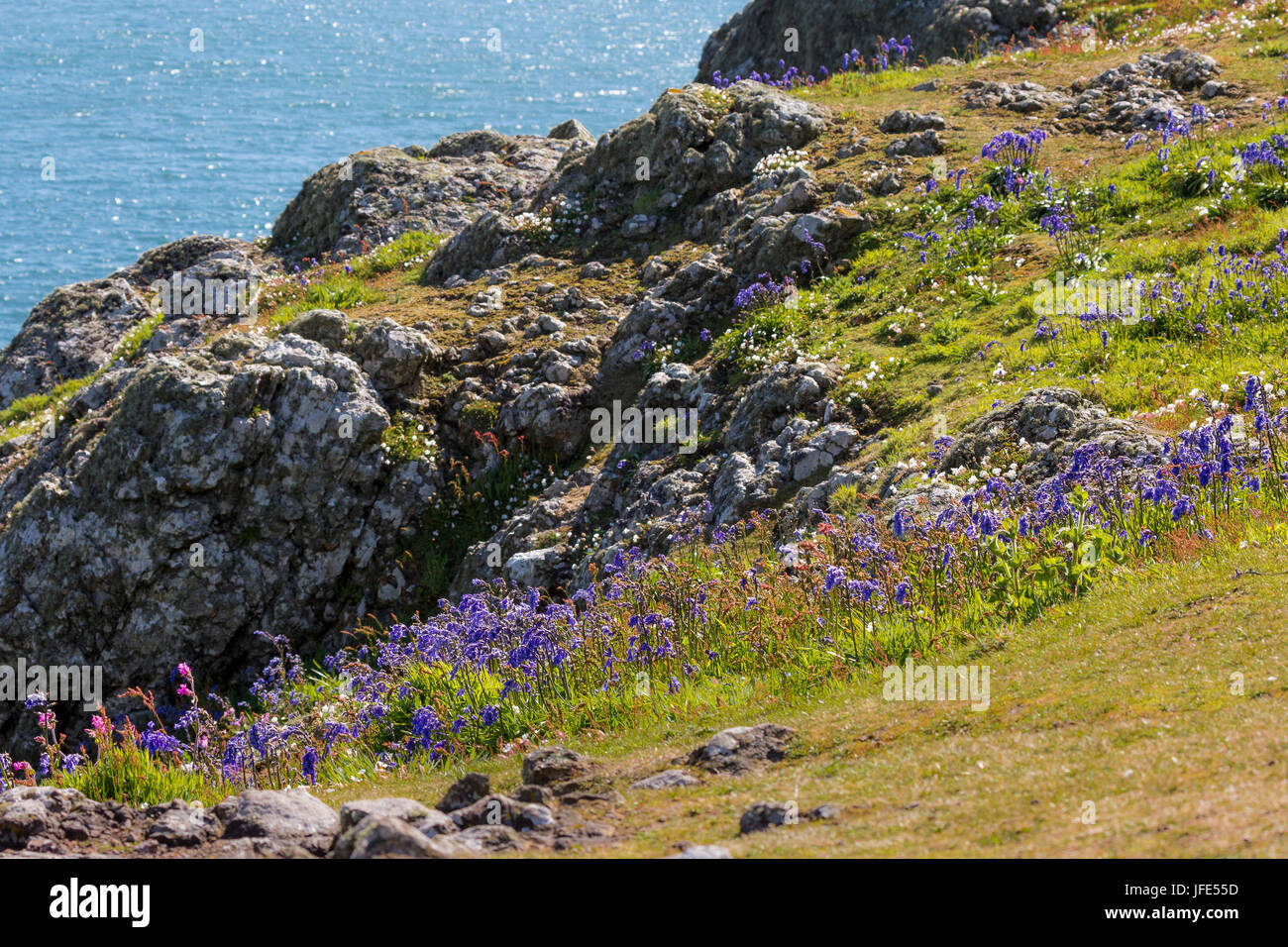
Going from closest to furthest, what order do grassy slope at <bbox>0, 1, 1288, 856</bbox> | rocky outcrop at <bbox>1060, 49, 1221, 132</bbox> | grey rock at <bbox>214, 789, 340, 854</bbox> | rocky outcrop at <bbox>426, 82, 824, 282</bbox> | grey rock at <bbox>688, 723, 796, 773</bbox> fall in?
1. grassy slope at <bbox>0, 1, 1288, 856</bbox>
2. grey rock at <bbox>214, 789, 340, 854</bbox>
3. grey rock at <bbox>688, 723, 796, 773</bbox>
4. rocky outcrop at <bbox>1060, 49, 1221, 132</bbox>
5. rocky outcrop at <bbox>426, 82, 824, 282</bbox>

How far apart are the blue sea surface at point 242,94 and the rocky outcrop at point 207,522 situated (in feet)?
97.3

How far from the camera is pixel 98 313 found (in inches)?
1131

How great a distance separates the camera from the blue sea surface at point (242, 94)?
5371 centimetres

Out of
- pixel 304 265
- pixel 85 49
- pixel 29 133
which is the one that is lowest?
pixel 304 265

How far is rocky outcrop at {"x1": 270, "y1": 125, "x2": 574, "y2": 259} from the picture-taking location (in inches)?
1063

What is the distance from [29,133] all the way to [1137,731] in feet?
250

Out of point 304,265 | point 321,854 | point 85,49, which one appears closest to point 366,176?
point 304,265

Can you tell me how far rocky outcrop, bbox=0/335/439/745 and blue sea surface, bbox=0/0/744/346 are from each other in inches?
1168

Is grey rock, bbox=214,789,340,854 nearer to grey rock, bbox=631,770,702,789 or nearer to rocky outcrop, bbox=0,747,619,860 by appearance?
rocky outcrop, bbox=0,747,619,860

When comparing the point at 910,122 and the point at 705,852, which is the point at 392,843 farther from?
the point at 910,122

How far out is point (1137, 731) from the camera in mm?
6879

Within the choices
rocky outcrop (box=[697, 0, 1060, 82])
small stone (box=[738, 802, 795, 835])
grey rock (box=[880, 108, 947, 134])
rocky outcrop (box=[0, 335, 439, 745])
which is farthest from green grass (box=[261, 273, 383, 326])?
small stone (box=[738, 802, 795, 835])

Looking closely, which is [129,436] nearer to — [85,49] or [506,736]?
[506,736]

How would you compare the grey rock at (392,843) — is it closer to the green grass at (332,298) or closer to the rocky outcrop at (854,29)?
the green grass at (332,298)
